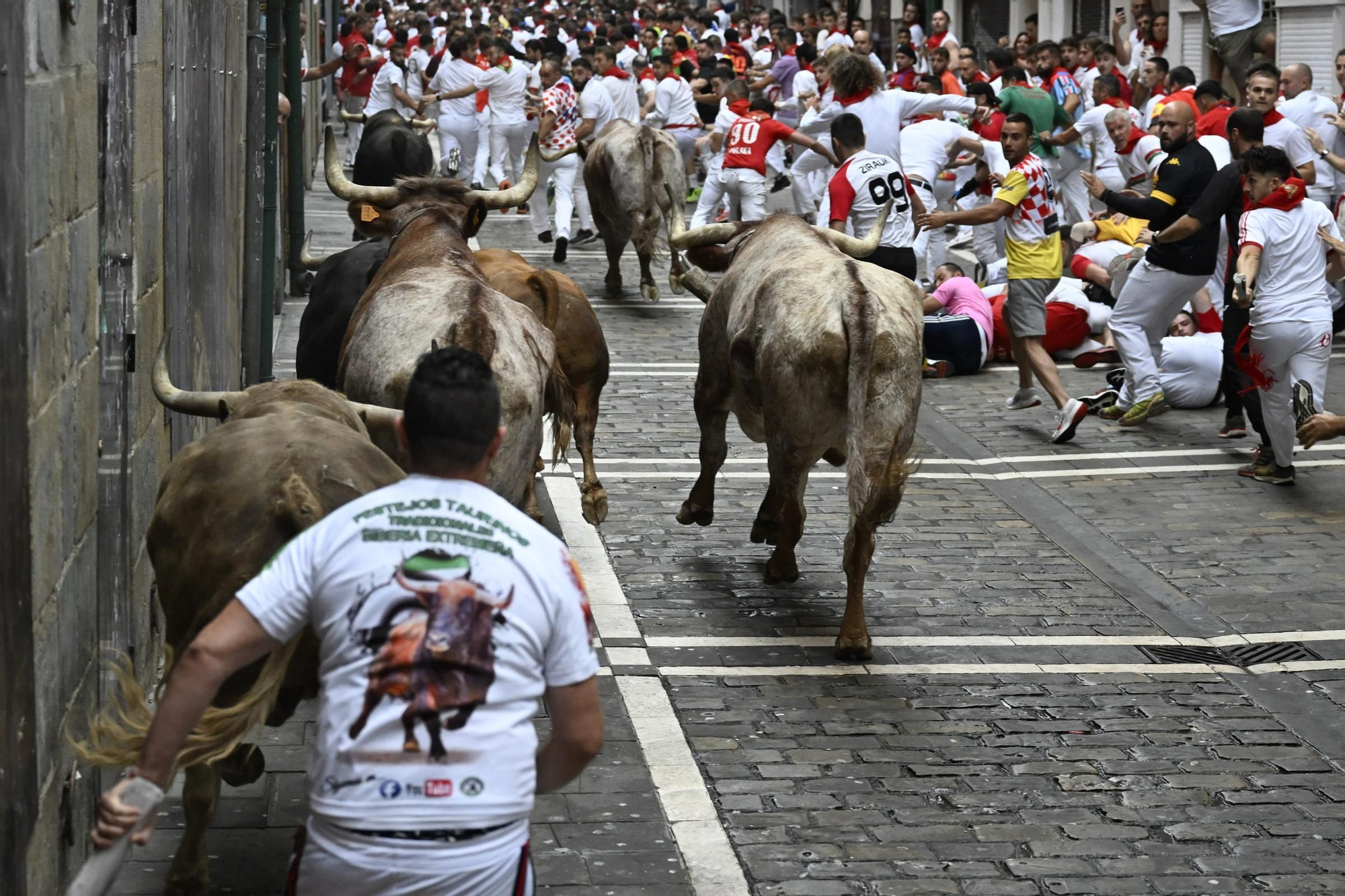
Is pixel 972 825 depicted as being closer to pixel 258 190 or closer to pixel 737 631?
pixel 737 631

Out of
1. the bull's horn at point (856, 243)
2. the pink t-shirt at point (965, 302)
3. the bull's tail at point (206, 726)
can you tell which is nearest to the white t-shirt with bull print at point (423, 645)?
the bull's tail at point (206, 726)

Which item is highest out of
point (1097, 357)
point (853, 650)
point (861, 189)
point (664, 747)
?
point (861, 189)

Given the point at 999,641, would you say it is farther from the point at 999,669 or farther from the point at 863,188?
the point at 863,188

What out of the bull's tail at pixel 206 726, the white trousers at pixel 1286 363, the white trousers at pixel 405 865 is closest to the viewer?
the white trousers at pixel 405 865

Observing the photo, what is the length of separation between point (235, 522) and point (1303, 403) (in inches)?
307

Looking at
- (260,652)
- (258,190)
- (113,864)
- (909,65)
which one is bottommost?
(113,864)

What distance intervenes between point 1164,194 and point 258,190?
6.49m

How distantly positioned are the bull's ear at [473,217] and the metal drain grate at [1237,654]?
12.6 ft

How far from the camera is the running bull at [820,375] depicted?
820cm

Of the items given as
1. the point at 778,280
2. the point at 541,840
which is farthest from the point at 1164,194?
the point at 541,840

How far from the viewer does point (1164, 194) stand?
42.2ft

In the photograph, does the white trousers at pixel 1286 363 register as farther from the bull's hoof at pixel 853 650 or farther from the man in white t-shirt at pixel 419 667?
the man in white t-shirt at pixel 419 667

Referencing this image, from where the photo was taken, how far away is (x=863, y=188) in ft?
43.2

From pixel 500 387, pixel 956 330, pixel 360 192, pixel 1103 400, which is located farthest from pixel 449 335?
pixel 956 330
